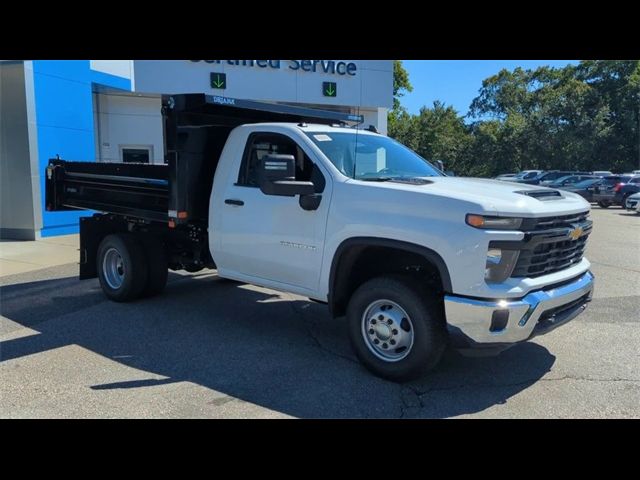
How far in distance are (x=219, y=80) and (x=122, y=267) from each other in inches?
451

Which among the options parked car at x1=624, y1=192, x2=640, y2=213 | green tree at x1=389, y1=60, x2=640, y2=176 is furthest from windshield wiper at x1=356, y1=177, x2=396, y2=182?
green tree at x1=389, y1=60, x2=640, y2=176

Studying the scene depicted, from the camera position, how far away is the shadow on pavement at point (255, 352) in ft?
14.1

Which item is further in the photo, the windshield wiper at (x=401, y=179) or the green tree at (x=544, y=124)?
the green tree at (x=544, y=124)

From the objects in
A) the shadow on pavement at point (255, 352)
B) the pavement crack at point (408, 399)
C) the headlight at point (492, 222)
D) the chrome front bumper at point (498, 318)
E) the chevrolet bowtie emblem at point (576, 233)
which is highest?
the headlight at point (492, 222)

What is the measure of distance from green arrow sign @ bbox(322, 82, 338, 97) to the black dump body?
1196cm

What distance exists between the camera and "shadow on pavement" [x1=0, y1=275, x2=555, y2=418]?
4.29m

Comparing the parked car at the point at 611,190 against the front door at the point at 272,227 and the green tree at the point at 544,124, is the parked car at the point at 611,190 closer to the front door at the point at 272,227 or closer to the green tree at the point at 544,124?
the green tree at the point at 544,124

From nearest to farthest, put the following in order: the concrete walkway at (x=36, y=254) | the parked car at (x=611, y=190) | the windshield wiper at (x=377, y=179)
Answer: the windshield wiper at (x=377, y=179) < the concrete walkway at (x=36, y=254) < the parked car at (x=611, y=190)

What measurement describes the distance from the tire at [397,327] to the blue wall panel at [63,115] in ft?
32.8

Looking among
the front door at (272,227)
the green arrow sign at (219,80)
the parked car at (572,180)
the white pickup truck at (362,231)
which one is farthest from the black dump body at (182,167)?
the parked car at (572,180)

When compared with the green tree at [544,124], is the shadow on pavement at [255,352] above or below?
below

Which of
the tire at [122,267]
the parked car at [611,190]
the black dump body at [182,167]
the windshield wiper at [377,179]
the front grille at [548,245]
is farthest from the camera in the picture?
the parked car at [611,190]

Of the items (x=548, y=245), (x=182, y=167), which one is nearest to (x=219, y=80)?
(x=182, y=167)

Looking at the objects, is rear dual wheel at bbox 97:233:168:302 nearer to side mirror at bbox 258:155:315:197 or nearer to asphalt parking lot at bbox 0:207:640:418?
asphalt parking lot at bbox 0:207:640:418
